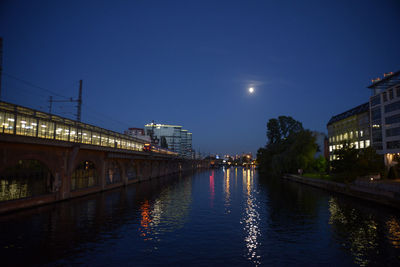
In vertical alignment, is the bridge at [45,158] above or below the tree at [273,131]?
below

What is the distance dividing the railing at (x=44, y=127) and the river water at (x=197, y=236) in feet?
28.9

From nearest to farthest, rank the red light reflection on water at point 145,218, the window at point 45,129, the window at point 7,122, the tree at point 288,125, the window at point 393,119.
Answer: the red light reflection on water at point 145,218
the window at point 7,122
the window at point 45,129
the window at point 393,119
the tree at point 288,125

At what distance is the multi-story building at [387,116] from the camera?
6222 cm

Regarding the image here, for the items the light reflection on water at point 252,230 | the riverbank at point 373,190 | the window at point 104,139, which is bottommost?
the light reflection on water at point 252,230

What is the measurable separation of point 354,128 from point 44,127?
9149 cm

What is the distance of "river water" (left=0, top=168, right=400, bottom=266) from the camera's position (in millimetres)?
16625

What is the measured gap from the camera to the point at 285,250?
60.7ft

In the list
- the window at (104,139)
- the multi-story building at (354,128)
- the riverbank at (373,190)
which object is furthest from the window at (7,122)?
the multi-story building at (354,128)

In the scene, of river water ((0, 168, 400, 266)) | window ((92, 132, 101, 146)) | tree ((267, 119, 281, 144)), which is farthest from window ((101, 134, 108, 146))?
tree ((267, 119, 281, 144))

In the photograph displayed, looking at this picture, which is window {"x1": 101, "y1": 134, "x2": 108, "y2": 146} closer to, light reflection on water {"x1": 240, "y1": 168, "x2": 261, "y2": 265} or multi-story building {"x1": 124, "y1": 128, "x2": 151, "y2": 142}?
light reflection on water {"x1": 240, "y1": 168, "x2": 261, "y2": 265}

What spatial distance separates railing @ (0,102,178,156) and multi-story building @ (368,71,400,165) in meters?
64.5

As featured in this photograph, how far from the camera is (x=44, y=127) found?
33.4 meters

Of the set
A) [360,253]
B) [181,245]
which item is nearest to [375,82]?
[360,253]

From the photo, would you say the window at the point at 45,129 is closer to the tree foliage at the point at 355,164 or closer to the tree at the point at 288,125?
the tree foliage at the point at 355,164
